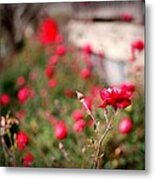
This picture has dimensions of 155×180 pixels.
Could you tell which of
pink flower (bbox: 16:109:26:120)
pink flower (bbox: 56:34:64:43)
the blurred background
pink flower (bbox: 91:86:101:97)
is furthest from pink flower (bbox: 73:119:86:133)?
pink flower (bbox: 56:34:64:43)


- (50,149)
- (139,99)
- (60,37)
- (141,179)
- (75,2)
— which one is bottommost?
(141,179)

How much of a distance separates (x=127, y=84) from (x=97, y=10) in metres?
0.33

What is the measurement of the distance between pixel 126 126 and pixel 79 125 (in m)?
0.19

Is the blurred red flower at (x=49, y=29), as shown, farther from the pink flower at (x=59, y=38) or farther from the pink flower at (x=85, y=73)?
the pink flower at (x=85, y=73)

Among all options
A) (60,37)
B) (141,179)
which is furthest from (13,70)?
(141,179)

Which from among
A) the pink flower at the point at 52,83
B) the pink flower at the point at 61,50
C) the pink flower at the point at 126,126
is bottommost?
the pink flower at the point at 126,126

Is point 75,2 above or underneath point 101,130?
above

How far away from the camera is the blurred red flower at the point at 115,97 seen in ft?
6.69

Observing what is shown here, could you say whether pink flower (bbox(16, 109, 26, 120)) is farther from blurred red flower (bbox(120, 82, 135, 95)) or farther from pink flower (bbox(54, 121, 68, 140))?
blurred red flower (bbox(120, 82, 135, 95))

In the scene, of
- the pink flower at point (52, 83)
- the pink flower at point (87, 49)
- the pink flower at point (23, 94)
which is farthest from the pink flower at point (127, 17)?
the pink flower at point (23, 94)

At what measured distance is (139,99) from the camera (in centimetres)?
202

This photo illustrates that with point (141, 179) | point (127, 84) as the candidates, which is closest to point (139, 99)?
point (127, 84)

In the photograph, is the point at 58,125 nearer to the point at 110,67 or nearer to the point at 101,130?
the point at 101,130

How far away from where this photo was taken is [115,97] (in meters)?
2.05
